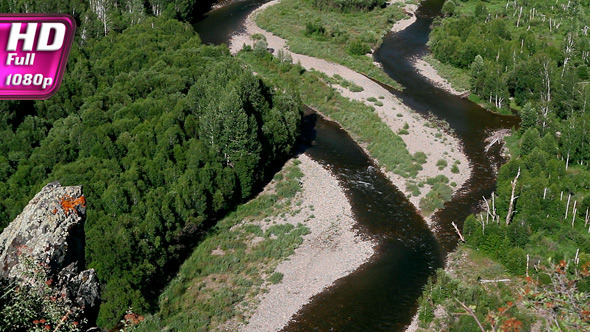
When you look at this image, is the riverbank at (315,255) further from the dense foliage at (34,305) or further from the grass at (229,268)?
the dense foliage at (34,305)

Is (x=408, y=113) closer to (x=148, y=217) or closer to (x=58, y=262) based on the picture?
(x=148, y=217)

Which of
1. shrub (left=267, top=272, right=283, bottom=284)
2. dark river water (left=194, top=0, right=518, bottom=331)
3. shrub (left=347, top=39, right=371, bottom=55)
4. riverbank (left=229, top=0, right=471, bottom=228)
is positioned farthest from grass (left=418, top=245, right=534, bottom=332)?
shrub (left=347, top=39, right=371, bottom=55)

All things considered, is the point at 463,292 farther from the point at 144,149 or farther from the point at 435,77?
the point at 435,77

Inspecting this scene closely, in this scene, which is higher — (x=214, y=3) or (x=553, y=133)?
(x=553, y=133)

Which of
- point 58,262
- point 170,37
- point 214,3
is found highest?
point 58,262

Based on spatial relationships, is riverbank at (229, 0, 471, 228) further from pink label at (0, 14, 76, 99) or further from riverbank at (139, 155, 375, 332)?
pink label at (0, 14, 76, 99)

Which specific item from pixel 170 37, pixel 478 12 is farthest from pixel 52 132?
pixel 478 12

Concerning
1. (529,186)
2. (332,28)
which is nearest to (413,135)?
(529,186)
